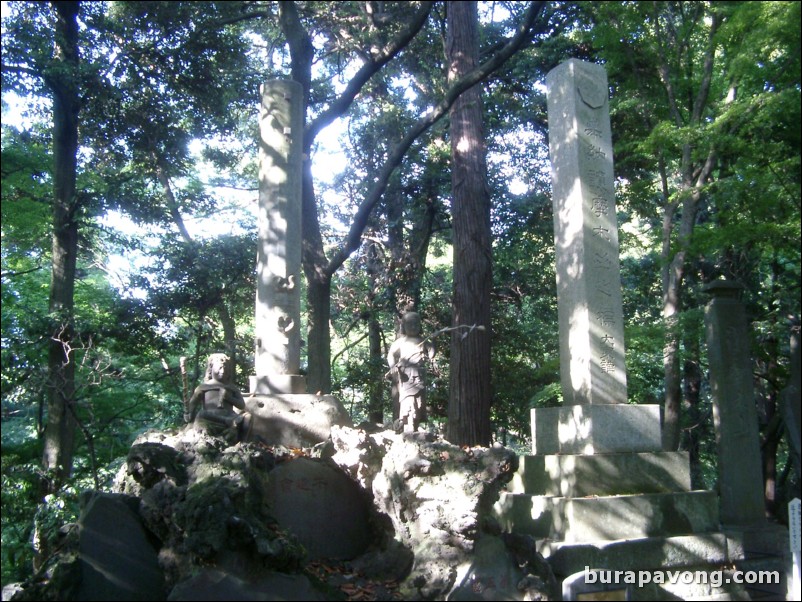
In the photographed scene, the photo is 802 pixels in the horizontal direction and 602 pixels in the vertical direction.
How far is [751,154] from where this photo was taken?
27.7 ft

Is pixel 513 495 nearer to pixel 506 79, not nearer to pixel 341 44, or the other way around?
pixel 341 44

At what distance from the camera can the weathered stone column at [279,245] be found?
7688 mm

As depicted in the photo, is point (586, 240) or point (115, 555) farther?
point (586, 240)

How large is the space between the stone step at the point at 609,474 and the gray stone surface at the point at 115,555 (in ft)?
11.7

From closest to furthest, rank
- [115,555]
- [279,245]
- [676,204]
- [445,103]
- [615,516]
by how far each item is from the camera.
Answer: [115,555]
[615,516]
[279,245]
[445,103]
[676,204]

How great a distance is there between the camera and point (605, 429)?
672 centimetres

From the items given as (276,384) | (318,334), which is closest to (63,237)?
(318,334)

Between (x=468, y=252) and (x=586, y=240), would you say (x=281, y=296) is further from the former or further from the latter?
(x=468, y=252)

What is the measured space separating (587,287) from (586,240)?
50 centimetres

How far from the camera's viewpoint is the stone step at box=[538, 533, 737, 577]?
19.5ft

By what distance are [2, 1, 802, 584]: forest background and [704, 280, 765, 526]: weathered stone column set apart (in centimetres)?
77

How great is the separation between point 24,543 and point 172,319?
5991 millimetres

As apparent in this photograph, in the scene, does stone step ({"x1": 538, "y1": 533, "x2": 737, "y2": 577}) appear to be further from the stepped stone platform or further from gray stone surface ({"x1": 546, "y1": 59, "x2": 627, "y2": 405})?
gray stone surface ({"x1": 546, "y1": 59, "x2": 627, "y2": 405})

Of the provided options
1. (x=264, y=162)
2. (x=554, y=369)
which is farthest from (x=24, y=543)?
(x=554, y=369)
